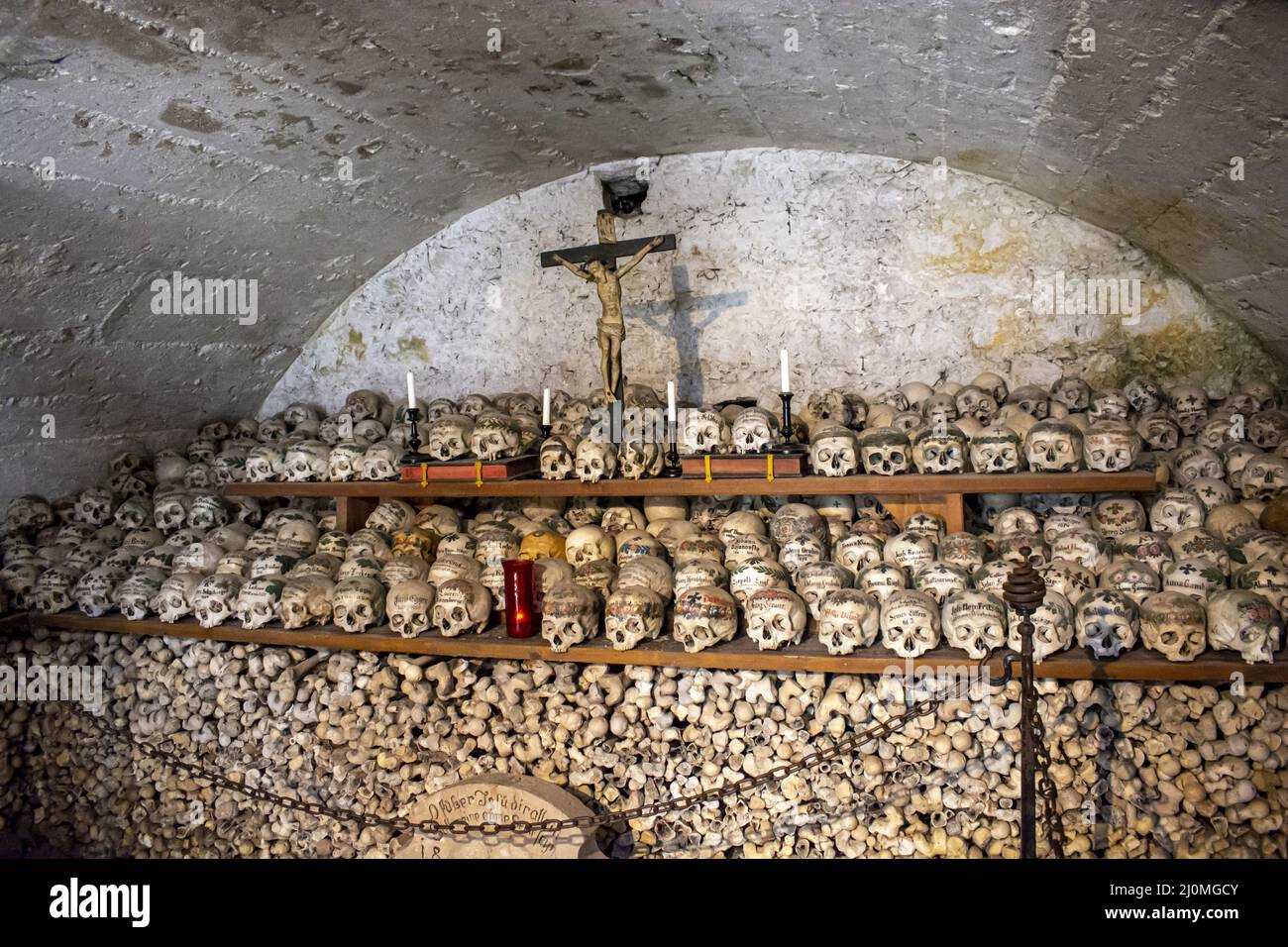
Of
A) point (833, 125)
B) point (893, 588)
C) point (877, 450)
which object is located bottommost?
point (893, 588)

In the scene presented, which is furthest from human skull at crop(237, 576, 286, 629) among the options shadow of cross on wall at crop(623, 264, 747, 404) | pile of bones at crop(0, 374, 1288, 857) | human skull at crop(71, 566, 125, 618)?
shadow of cross on wall at crop(623, 264, 747, 404)

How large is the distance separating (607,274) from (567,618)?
1.58m

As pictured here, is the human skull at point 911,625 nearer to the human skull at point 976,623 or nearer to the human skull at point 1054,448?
the human skull at point 976,623

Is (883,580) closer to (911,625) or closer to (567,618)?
(911,625)

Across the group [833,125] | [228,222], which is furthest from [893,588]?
[228,222]

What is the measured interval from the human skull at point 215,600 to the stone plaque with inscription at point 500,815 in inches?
52.4

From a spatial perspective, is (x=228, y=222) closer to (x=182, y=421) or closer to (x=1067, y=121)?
(x=182, y=421)

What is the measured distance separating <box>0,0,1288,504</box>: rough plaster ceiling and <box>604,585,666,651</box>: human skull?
2.05m

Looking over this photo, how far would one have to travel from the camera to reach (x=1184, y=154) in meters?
3.11

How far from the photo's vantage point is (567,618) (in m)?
3.65

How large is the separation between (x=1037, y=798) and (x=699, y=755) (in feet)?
3.97

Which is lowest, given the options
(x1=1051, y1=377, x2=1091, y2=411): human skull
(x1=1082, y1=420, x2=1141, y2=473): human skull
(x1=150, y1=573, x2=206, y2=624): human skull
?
(x1=150, y1=573, x2=206, y2=624): human skull

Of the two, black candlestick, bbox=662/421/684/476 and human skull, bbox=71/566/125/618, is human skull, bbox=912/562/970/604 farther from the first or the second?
human skull, bbox=71/566/125/618

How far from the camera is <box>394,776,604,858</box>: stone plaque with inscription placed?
11.2 feet
